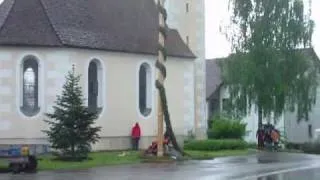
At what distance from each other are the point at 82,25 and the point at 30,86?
16.0ft

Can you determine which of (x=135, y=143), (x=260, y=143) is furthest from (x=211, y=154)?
(x=260, y=143)

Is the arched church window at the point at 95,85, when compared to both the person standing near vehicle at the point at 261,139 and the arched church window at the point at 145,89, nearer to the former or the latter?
the arched church window at the point at 145,89

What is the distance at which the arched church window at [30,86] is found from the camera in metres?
40.1

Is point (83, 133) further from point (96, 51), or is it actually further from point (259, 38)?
point (259, 38)

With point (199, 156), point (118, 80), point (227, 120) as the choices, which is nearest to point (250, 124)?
point (227, 120)

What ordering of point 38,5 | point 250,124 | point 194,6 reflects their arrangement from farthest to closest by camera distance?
point 250,124, point 194,6, point 38,5

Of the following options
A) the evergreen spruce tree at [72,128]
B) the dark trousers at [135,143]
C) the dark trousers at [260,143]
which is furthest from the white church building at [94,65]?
the dark trousers at [260,143]

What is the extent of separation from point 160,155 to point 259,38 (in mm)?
20406

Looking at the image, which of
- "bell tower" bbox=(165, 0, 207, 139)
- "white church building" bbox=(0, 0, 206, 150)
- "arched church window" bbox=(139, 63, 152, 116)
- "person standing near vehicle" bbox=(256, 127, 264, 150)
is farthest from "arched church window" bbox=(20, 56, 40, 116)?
"person standing near vehicle" bbox=(256, 127, 264, 150)

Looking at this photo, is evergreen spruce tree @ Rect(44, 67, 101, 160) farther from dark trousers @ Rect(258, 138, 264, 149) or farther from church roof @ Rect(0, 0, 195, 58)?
dark trousers @ Rect(258, 138, 264, 149)

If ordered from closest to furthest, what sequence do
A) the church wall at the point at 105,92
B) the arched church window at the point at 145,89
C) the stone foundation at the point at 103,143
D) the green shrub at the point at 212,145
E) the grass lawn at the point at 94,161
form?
1. the grass lawn at the point at 94,161
2. the stone foundation at the point at 103,143
3. the church wall at the point at 105,92
4. the green shrub at the point at 212,145
5. the arched church window at the point at 145,89

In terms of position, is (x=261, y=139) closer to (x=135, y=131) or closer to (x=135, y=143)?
(x=135, y=143)

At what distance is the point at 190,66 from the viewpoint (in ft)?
159

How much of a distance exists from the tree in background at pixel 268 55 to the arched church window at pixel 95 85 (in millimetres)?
13973
